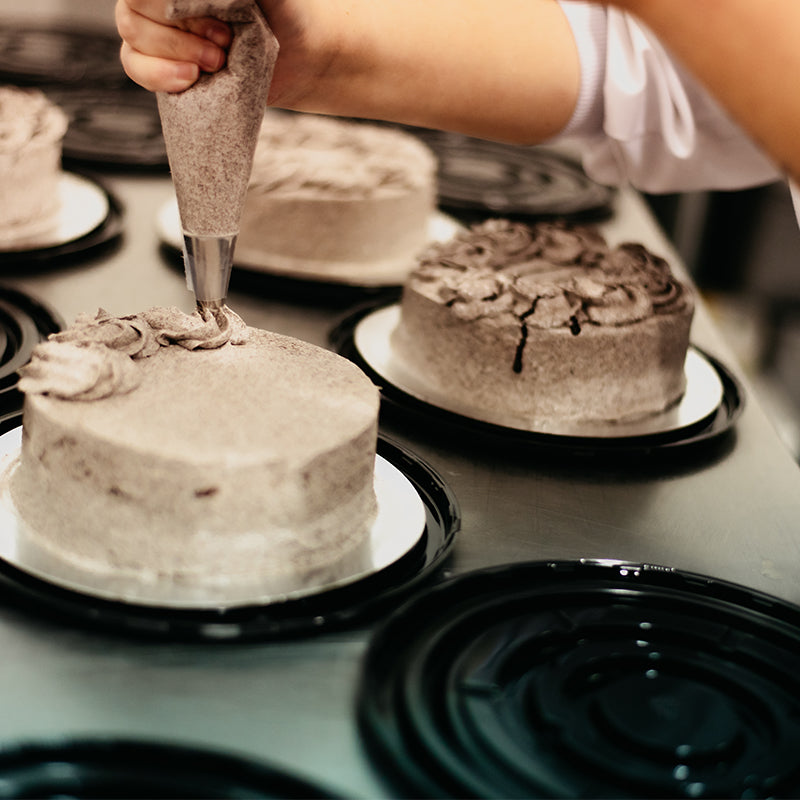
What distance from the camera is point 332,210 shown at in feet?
5.42

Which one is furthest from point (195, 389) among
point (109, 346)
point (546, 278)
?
point (546, 278)

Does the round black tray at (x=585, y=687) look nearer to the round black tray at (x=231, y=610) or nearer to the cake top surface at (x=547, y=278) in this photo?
the round black tray at (x=231, y=610)

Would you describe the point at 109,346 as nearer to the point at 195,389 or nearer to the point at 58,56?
the point at 195,389

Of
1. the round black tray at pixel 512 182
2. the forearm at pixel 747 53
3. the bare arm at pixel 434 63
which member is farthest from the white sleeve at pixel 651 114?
the forearm at pixel 747 53

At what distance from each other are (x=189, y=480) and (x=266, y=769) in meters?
0.25

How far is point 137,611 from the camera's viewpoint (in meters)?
0.83

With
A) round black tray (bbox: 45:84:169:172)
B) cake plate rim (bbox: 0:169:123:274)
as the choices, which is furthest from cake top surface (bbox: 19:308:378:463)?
round black tray (bbox: 45:84:169:172)

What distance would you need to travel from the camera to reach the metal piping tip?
1.01 metres

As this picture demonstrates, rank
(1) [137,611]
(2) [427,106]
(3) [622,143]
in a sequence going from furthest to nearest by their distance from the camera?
(3) [622,143], (2) [427,106], (1) [137,611]

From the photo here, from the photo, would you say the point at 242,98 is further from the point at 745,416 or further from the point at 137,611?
the point at 745,416

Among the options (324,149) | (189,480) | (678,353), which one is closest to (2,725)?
(189,480)

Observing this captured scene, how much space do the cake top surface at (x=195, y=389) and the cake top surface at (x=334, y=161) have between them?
2.08 feet

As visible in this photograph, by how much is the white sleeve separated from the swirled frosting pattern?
31.7 inches

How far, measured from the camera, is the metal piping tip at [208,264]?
1.01 m
